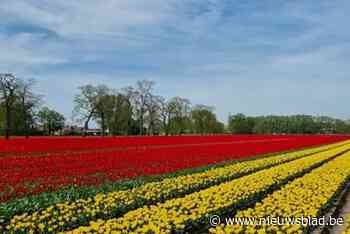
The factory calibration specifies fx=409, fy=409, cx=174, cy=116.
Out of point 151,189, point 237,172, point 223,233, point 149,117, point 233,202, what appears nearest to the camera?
point 223,233

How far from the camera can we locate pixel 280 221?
746cm

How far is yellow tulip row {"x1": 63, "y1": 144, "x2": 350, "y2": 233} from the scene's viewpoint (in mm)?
6750

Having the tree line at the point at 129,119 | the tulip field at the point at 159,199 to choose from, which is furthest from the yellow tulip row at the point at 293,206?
the tree line at the point at 129,119

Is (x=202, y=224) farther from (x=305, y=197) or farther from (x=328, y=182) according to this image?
(x=328, y=182)

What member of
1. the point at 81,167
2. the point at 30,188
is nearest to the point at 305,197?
the point at 30,188

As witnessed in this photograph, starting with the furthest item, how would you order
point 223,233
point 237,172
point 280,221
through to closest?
point 237,172, point 280,221, point 223,233

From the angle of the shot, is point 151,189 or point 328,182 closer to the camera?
point 151,189

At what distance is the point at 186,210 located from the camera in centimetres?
845

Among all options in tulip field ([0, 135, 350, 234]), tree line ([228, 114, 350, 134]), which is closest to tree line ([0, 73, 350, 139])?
tree line ([228, 114, 350, 134])

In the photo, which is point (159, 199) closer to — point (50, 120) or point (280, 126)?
point (50, 120)

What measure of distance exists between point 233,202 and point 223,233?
122 inches

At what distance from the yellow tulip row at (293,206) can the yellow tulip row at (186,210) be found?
0.62 m

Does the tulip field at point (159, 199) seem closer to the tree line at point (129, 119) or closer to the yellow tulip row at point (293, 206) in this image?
the yellow tulip row at point (293, 206)

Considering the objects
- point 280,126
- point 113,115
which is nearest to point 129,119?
point 113,115
